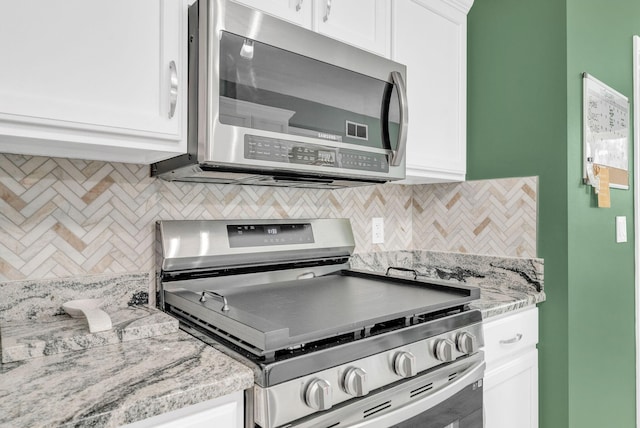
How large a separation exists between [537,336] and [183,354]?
1436 mm

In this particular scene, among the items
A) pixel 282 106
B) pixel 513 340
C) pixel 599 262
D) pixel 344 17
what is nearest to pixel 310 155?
pixel 282 106

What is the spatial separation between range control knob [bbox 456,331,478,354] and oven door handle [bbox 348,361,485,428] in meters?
0.08

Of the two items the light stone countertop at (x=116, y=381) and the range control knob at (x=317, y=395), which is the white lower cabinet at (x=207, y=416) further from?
the range control knob at (x=317, y=395)

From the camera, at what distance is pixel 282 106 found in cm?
121

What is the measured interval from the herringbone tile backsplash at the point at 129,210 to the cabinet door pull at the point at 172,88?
37cm

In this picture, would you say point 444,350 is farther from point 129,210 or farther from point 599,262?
point 599,262

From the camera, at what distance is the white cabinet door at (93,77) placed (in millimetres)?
884

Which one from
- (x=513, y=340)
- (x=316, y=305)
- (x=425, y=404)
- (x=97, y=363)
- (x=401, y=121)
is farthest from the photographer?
(x=513, y=340)

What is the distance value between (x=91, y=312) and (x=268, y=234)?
66cm

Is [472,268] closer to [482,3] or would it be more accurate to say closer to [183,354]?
[482,3]

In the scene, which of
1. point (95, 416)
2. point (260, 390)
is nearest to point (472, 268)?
point (260, 390)

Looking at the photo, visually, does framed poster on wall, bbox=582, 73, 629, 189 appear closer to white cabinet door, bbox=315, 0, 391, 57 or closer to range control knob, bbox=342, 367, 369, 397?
white cabinet door, bbox=315, 0, 391, 57

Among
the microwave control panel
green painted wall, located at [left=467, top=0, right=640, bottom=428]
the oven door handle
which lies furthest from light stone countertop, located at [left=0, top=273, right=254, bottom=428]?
green painted wall, located at [left=467, top=0, right=640, bottom=428]

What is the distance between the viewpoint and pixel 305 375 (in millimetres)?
893
